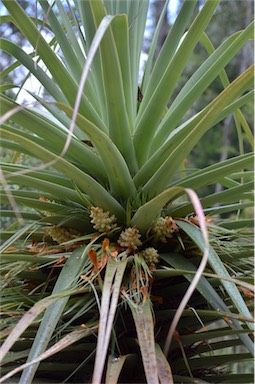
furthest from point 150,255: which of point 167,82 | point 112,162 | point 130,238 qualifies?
point 167,82

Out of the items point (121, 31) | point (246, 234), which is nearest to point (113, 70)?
point (121, 31)

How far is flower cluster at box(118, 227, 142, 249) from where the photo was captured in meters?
0.92

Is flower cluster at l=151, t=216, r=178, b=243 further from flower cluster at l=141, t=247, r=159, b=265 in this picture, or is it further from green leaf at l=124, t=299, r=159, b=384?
green leaf at l=124, t=299, r=159, b=384

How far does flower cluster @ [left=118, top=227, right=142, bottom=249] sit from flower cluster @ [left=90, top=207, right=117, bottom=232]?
35mm

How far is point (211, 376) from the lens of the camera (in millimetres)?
1038

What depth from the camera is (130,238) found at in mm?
917

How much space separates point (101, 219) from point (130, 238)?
7 centimetres

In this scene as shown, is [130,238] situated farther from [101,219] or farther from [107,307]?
[107,307]

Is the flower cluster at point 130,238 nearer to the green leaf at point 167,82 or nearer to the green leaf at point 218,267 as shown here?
the green leaf at point 218,267

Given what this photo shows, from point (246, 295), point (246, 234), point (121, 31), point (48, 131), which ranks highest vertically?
point (121, 31)

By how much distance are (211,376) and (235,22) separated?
351 inches

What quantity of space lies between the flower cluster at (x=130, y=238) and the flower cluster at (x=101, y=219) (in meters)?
0.04

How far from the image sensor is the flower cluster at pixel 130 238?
917 mm

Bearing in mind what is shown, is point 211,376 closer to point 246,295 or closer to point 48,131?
point 246,295
